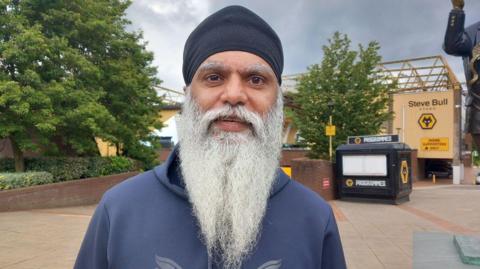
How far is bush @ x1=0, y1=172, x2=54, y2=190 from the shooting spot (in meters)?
11.8

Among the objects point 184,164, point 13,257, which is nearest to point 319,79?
point 13,257

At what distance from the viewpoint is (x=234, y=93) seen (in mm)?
1759

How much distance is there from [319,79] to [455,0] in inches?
584

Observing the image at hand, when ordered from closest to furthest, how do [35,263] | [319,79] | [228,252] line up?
Result: [228,252]
[35,263]
[319,79]

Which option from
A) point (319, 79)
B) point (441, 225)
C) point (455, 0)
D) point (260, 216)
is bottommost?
point (441, 225)

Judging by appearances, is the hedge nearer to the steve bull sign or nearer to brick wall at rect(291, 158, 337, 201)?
brick wall at rect(291, 158, 337, 201)

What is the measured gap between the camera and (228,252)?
1.71 m

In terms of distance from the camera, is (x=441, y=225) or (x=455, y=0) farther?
(x=441, y=225)

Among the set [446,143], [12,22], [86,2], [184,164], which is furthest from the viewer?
[446,143]

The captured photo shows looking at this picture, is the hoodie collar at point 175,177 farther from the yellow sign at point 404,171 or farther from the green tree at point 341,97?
the green tree at point 341,97

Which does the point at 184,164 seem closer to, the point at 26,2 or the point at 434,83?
the point at 26,2

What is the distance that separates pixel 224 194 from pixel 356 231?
8261 millimetres

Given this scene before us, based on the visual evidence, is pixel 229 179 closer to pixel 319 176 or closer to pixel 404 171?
pixel 319 176

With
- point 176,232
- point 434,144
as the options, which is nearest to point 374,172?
point 176,232
